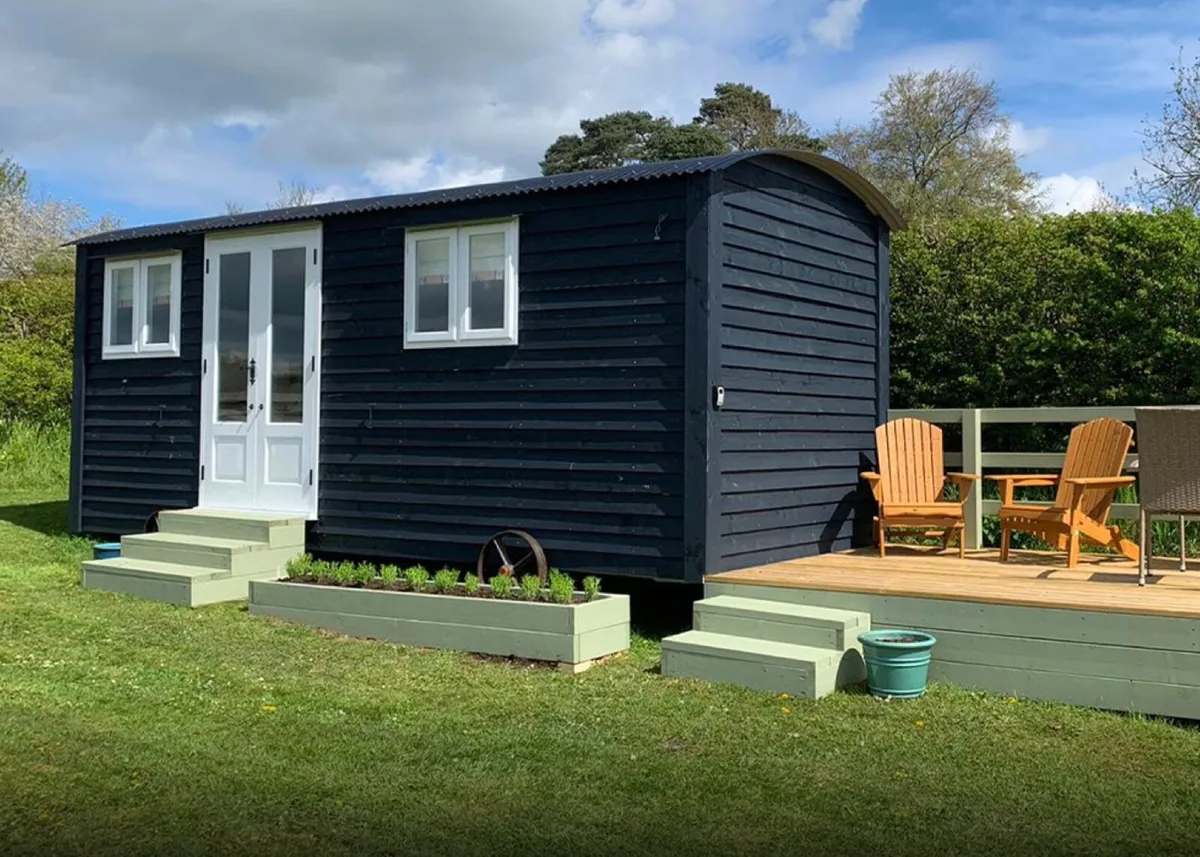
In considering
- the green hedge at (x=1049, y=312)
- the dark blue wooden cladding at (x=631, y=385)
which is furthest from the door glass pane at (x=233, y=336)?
the green hedge at (x=1049, y=312)

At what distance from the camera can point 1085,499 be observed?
249 inches

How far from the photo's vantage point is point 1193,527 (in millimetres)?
7734

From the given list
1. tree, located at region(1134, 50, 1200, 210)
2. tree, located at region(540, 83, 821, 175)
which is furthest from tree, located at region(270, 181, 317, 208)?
tree, located at region(1134, 50, 1200, 210)

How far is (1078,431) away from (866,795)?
3695 millimetres

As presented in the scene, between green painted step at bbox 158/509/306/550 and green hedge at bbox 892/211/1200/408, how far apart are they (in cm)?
506

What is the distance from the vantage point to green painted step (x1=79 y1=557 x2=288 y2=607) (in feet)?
23.1

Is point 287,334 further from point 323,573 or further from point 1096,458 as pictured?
point 1096,458

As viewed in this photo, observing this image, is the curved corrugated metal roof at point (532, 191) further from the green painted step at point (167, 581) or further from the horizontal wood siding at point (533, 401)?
the green painted step at point (167, 581)

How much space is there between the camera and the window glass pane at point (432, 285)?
7.20 meters

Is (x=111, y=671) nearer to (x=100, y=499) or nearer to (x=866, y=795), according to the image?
(x=866, y=795)

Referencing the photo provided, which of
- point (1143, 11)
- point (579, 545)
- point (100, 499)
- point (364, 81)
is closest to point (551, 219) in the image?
point (579, 545)

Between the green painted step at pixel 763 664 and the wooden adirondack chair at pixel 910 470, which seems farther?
the wooden adirondack chair at pixel 910 470

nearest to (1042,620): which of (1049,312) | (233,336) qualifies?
(1049,312)

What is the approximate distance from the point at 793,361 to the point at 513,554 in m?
2.07
